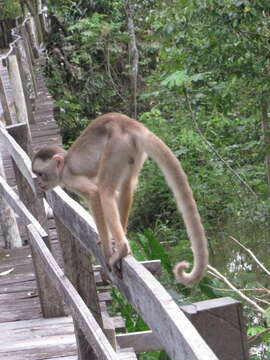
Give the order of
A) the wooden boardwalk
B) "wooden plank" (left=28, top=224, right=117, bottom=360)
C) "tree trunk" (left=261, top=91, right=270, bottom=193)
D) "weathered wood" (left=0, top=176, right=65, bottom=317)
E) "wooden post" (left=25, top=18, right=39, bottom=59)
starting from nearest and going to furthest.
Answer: "wooden plank" (left=28, top=224, right=117, bottom=360) < the wooden boardwalk < "weathered wood" (left=0, top=176, right=65, bottom=317) < "tree trunk" (left=261, top=91, right=270, bottom=193) < "wooden post" (left=25, top=18, right=39, bottom=59)

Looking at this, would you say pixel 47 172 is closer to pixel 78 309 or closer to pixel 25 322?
pixel 78 309

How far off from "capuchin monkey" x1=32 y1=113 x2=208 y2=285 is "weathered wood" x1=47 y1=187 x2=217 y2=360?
0.08m

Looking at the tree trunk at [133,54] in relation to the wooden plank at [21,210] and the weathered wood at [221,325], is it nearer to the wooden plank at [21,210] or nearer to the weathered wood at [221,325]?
the wooden plank at [21,210]

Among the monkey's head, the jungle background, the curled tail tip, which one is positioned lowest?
the jungle background

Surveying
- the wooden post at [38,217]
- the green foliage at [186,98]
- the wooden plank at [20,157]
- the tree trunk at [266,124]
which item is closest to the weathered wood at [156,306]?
the wooden plank at [20,157]

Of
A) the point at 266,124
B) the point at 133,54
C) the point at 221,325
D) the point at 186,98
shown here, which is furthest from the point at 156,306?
the point at 133,54

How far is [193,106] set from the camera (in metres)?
11.2

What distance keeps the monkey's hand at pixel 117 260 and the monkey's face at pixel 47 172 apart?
0.90 metres

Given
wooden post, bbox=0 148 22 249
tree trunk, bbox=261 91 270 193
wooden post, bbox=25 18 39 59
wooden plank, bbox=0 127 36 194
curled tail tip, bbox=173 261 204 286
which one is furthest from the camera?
wooden post, bbox=25 18 39 59

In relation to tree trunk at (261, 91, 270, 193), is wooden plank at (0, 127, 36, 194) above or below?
above

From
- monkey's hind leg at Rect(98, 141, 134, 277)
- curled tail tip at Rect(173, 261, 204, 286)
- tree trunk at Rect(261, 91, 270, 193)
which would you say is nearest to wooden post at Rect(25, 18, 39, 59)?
tree trunk at Rect(261, 91, 270, 193)

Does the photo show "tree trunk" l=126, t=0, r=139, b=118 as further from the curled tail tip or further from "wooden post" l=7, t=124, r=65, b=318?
the curled tail tip

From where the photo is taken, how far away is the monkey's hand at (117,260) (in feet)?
8.38

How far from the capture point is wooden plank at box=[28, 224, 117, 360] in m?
2.66
